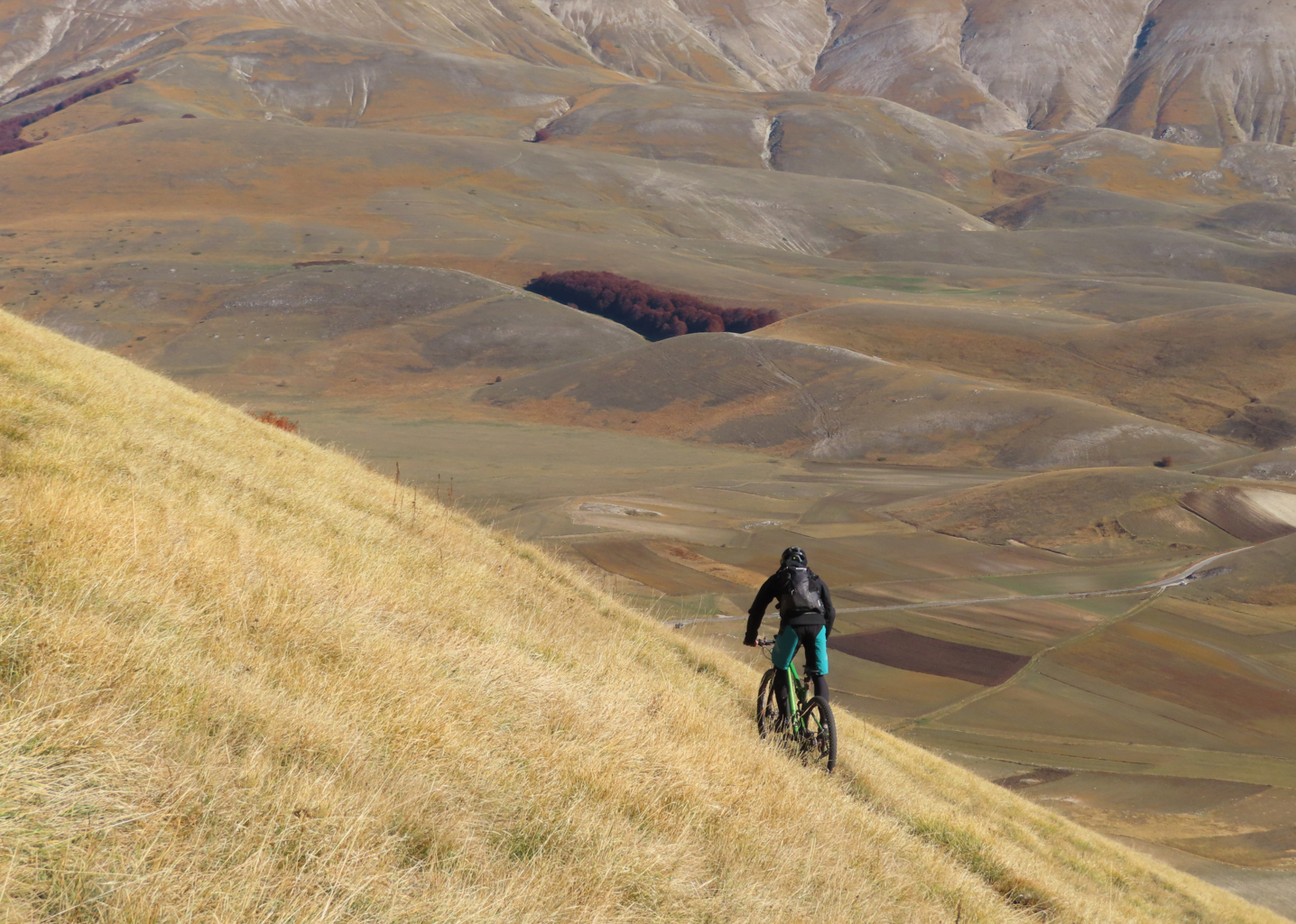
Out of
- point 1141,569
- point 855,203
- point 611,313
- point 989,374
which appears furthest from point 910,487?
point 855,203

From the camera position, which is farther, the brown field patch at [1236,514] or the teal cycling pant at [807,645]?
the brown field patch at [1236,514]

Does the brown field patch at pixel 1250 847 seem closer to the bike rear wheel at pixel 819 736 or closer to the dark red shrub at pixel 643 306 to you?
the bike rear wheel at pixel 819 736

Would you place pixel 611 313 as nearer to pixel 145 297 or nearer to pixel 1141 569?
pixel 145 297

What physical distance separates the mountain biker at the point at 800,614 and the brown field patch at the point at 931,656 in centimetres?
2924

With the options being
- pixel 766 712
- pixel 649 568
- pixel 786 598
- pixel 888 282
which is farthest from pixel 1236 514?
pixel 888 282

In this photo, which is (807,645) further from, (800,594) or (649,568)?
(649,568)

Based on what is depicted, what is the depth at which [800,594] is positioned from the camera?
426 inches

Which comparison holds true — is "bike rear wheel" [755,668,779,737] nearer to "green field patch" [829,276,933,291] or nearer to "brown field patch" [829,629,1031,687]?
"brown field patch" [829,629,1031,687]

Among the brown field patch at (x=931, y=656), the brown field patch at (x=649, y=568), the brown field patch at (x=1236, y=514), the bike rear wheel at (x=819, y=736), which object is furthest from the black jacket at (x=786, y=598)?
the brown field patch at (x=1236, y=514)

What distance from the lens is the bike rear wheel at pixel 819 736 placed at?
11055 millimetres

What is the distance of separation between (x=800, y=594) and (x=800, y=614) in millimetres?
226

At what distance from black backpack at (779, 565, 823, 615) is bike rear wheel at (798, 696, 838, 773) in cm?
111

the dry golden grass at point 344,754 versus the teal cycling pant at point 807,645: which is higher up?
the dry golden grass at point 344,754

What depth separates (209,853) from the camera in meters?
4.35
